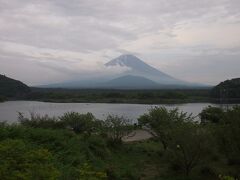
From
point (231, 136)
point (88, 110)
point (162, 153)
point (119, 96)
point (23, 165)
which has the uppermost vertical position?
point (119, 96)

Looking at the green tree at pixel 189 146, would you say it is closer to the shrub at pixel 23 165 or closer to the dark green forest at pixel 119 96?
the shrub at pixel 23 165

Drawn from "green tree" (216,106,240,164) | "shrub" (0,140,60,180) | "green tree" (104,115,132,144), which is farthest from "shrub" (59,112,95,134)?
"shrub" (0,140,60,180)

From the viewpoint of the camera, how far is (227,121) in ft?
59.0

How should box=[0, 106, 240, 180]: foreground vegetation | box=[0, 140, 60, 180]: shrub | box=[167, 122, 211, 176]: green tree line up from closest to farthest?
box=[0, 140, 60, 180]: shrub
box=[0, 106, 240, 180]: foreground vegetation
box=[167, 122, 211, 176]: green tree

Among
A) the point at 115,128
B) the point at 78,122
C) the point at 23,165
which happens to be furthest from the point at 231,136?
the point at 23,165

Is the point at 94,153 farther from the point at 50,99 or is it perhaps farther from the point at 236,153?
the point at 50,99

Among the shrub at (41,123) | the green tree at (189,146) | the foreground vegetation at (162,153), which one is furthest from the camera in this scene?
the shrub at (41,123)

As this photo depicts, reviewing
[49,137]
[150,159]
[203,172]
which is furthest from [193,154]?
[49,137]

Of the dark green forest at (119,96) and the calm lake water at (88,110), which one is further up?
the dark green forest at (119,96)

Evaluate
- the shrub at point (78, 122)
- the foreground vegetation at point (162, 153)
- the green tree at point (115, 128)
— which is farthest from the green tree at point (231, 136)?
the shrub at point (78, 122)

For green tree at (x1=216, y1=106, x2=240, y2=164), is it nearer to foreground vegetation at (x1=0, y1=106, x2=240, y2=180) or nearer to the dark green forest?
foreground vegetation at (x1=0, y1=106, x2=240, y2=180)

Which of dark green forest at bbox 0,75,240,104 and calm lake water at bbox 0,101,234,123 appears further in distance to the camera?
dark green forest at bbox 0,75,240,104

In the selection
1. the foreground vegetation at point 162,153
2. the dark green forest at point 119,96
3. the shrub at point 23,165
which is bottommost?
the foreground vegetation at point 162,153

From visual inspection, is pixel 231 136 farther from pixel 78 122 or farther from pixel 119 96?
pixel 119 96
